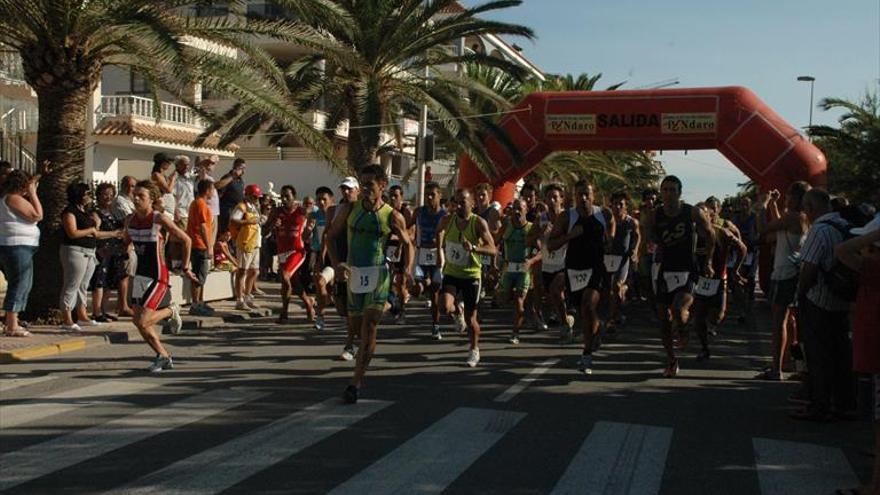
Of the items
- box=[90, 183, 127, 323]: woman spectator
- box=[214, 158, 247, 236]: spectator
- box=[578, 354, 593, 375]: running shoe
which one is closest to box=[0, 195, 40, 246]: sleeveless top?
box=[90, 183, 127, 323]: woman spectator

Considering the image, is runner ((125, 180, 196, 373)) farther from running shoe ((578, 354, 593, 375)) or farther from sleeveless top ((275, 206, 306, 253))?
sleeveless top ((275, 206, 306, 253))

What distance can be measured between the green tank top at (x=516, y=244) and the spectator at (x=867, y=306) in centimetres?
804

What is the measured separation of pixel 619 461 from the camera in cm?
681

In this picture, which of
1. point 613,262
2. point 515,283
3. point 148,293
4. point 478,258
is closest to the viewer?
point 148,293

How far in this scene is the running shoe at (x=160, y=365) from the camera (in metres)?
9.98

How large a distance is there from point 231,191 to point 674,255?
27.5 ft

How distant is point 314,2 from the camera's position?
15.5 meters

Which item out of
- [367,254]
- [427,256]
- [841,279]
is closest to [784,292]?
[841,279]

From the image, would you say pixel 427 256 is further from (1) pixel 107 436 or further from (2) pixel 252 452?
(2) pixel 252 452

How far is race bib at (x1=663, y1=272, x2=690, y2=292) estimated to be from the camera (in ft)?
35.8

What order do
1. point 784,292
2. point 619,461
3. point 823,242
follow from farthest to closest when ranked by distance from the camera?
point 784,292 < point 823,242 < point 619,461

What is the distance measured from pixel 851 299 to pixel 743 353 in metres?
5.70

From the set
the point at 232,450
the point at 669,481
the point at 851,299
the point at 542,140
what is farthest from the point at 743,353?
the point at 542,140

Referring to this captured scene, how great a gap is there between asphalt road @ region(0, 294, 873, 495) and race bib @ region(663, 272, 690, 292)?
946 millimetres
